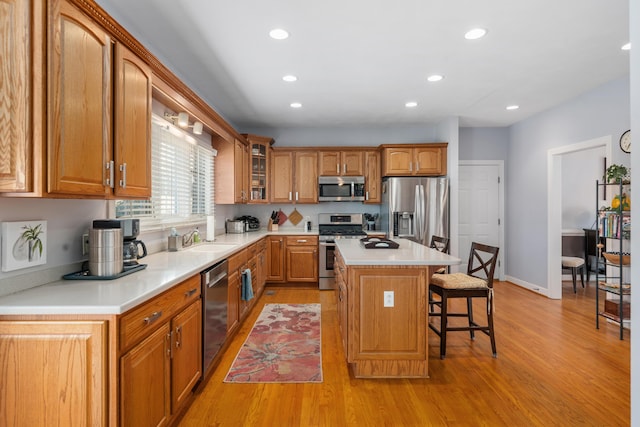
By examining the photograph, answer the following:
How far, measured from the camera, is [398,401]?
222 centimetres

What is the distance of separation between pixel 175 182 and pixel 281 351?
2.00 m

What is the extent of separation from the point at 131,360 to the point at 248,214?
446 cm

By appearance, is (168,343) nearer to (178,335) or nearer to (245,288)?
(178,335)

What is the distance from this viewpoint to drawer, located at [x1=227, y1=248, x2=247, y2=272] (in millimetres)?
3023

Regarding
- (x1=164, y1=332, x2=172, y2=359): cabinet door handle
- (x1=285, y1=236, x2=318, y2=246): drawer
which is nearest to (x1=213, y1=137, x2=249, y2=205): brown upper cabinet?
(x1=285, y1=236, x2=318, y2=246): drawer

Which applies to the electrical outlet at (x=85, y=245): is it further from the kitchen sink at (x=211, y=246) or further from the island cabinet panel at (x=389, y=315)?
the island cabinet panel at (x=389, y=315)

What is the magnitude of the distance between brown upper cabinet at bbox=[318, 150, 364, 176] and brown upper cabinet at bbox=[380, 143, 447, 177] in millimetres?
524

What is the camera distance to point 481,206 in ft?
18.8

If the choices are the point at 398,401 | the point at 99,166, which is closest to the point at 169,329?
the point at 99,166

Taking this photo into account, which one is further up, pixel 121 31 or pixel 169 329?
pixel 121 31

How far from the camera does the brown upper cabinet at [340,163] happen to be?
552 cm

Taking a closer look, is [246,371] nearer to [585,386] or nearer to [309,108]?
[585,386]

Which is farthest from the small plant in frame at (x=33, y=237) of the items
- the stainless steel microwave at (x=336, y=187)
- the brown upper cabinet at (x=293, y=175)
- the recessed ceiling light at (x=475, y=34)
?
the stainless steel microwave at (x=336, y=187)

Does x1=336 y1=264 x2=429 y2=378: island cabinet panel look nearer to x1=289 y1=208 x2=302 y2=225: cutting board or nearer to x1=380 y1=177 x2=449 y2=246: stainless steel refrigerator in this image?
x1=380 y1=177 x2=449 y2=246: stainless steel refrigerator
